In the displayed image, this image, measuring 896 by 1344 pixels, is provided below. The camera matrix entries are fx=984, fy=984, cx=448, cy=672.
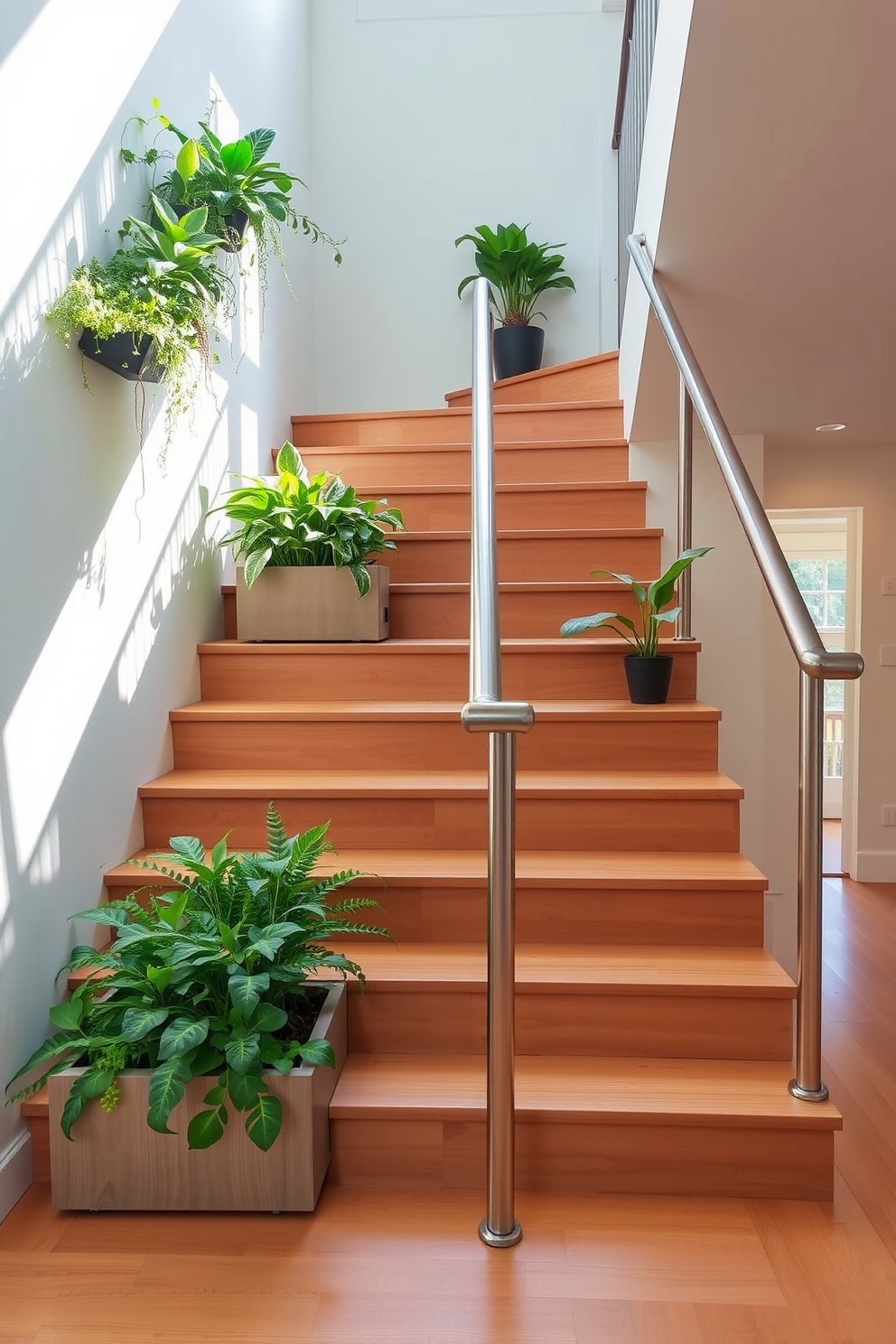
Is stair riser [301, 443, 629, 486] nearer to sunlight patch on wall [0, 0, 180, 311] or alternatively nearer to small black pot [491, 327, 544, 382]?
small black pot [491, 327, 544, 382]

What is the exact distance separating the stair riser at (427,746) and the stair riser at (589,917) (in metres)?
0.43

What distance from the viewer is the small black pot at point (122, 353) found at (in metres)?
Answer: 1.96

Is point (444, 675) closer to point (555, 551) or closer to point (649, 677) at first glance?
point (649, 677)

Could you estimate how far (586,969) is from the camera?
1.88 metres

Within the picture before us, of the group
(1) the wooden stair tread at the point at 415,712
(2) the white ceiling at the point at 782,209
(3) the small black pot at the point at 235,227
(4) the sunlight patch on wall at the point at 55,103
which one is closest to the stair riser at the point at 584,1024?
(1) the wooden stair tread at the point at 415,712

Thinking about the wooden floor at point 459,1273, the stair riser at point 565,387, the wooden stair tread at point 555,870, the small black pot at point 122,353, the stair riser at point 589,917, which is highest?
the stair riser at point 565,387

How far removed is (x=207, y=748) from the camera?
2479 millimetres

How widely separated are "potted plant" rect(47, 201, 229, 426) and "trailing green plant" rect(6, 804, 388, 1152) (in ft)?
3.26

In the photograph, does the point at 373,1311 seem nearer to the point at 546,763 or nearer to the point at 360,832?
the point at 360,832

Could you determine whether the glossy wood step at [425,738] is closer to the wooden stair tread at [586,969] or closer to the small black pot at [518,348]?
the wooden stair tread at [586,969]

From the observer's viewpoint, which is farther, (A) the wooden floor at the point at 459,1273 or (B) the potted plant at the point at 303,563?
(B) the potted plant at the point at 303,563

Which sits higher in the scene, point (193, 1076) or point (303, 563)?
point (303, 563)

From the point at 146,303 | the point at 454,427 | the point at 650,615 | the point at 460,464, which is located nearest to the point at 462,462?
the point at 460,464

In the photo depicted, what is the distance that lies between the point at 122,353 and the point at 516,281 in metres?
2.91
